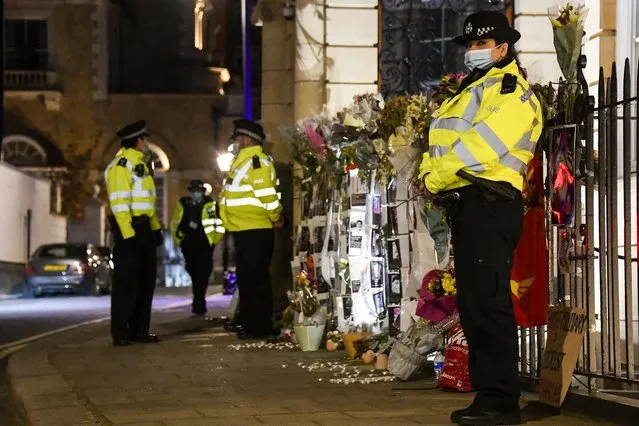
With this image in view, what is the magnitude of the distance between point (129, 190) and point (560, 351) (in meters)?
6.28

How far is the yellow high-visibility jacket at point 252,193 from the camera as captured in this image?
12.3m

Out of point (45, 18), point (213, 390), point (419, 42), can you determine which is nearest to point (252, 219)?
point (419, 42)

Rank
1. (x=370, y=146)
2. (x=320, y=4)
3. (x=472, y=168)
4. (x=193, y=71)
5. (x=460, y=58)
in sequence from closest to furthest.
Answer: (x=472, y=168), (x=370, y=146), (x=320, y=4), (x=460, y=58), (x=193, y=71)

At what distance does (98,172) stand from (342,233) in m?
37.1

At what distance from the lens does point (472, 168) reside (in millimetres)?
6184

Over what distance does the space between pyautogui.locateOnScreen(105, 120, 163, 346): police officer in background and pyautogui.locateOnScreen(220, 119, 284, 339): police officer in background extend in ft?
2.68

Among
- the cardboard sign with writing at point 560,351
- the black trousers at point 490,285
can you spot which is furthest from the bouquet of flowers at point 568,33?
the cardboard sign with writing at point 560,351

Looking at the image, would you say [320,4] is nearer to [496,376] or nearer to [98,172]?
[496,376]

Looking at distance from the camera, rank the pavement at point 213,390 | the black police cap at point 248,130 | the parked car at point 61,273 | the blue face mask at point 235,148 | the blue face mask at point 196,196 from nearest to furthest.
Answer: the pavement at point 213,390, the black police cap at point 248,130, the blue face mask at point 235,148, the blue face mask at point 196,196, the parked car at point 61,273

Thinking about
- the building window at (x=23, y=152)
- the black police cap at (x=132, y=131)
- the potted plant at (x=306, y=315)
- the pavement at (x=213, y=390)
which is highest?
the building window at (x=23, y=152)

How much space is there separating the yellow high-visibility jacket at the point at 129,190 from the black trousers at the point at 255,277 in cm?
94

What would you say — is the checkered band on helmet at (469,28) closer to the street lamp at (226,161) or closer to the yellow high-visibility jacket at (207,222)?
the street lamp at (226,161)

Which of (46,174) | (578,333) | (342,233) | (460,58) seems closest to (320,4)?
(460,58)

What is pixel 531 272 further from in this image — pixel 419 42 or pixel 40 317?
pixel 40 317
